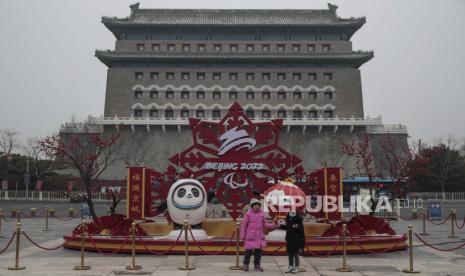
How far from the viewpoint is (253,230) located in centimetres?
926

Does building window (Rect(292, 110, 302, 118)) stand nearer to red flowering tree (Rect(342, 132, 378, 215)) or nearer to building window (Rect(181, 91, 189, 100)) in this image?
red flowering tree (Rect(342, 132, 378, 215))

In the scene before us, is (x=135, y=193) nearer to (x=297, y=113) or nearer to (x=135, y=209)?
(x=135, y=209)

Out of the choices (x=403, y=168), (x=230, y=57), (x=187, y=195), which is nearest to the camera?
(x=187, y=195)

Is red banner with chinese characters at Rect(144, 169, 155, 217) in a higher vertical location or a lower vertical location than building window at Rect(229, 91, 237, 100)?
lower

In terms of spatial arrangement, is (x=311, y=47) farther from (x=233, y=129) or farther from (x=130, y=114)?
(x=233, y=129)

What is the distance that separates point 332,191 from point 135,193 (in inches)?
208

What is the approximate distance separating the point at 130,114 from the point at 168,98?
4.49 meters

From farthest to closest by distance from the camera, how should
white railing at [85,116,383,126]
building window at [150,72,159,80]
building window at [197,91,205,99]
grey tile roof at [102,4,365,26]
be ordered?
grey tile roof at [102,4,365,26], building window at [150,72,159,80], building window at [197,91,205,99], white railing at [85,116,383,126]

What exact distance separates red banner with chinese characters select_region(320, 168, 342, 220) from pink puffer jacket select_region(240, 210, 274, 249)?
4.51 meters

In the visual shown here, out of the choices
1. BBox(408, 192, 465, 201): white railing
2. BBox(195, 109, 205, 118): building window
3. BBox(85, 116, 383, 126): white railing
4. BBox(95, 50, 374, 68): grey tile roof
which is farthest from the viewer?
BBox(195, 109, 205, 118): building window

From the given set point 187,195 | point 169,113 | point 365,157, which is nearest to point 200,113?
point 169,113

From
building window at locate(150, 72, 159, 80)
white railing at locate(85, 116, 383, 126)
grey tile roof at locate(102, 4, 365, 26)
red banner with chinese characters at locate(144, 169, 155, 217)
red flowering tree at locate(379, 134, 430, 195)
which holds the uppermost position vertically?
grey tile roof at locate(102, 4, 365, 26)

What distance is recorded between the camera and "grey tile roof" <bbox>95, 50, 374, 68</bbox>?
54.6 meters

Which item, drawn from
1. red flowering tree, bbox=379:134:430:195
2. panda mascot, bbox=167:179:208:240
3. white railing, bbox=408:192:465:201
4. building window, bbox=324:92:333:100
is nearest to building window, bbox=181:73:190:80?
building window, bbox=324:92:333:100
